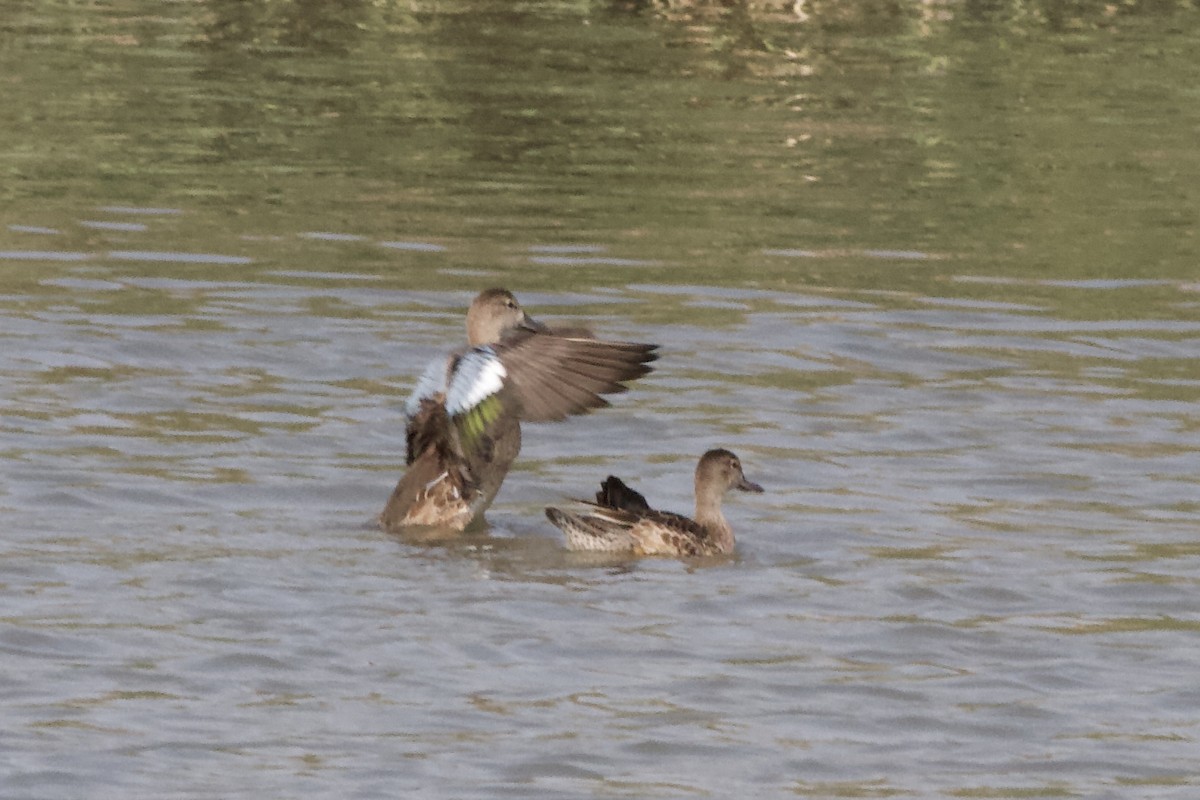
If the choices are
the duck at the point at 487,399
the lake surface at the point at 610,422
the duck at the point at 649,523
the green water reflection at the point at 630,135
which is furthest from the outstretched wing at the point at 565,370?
the green water reflection at the point at 630,135

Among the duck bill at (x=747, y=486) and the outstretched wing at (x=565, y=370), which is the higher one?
the outstretched wing at (x=565, y=370)

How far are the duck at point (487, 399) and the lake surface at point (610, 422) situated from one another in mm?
212

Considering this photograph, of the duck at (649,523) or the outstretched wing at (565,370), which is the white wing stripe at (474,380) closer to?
the outstretched wing at (565,370)

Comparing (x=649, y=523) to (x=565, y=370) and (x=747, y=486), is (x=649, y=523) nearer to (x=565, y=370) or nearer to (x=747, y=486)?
(x=747, y=486)

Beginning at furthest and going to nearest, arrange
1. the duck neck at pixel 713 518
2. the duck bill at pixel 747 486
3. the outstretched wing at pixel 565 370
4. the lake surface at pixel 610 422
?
1. the duck bill at pixel 747 486
2. the duck neck at pixel 713 518
3. the outstretched wing at pixel 565 370
4. the lake surface at pixel 610 422

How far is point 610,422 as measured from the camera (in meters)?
12.9

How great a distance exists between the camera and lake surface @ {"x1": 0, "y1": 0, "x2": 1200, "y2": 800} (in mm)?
7938

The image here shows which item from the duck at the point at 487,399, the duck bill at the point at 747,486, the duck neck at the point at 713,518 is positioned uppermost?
the duck at the point at 487,399

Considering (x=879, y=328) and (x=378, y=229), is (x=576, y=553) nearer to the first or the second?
(x=879, y=328)

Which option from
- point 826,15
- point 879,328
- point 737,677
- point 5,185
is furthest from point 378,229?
point 826,15

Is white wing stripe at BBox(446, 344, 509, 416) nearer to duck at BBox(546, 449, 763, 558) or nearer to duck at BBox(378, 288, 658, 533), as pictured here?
duck at BBox(378, 288, 658, 533)

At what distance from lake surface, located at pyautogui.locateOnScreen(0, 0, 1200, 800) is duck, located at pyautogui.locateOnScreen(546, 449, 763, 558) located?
0.15 metres

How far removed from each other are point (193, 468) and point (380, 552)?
1476 millimetres

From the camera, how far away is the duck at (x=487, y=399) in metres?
10.3
